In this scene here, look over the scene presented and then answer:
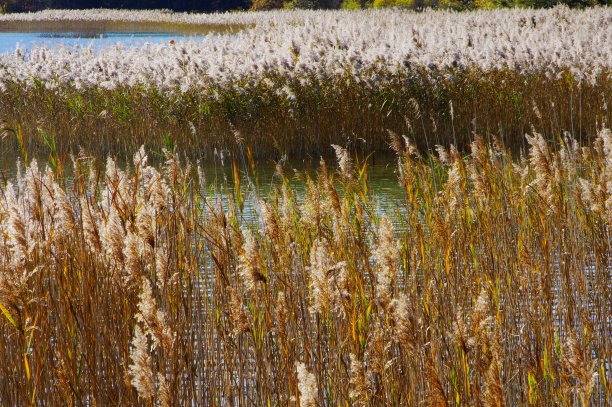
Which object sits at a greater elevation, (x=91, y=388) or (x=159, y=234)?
(x=159, y=234)

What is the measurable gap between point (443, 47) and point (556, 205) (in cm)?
632

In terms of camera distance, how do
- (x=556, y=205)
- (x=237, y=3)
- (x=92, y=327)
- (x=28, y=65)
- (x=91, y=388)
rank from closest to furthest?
1. (x=91, y=388)
2. (x=92, y=327)
3. (x=556, y=205)
4. (x=28, y=65)
5. (x=237, y=3)

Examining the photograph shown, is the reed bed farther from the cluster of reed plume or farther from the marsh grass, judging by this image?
the cluster of reed plume

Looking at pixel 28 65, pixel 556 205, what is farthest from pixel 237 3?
pixel 556 205

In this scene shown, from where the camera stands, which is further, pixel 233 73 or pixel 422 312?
pixel 233 73

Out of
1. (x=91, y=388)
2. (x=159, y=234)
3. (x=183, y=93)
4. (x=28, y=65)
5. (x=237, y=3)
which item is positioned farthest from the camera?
(x=237, y=3)

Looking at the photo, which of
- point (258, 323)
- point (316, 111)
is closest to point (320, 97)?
point (316, 111)

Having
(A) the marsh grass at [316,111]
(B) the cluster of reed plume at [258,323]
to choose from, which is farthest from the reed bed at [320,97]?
(B) the cluster of reed plume at [258,323]

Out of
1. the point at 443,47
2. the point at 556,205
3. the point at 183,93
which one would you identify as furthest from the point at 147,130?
the point at 556,205

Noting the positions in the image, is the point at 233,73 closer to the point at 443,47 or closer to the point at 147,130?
the point at 147,130

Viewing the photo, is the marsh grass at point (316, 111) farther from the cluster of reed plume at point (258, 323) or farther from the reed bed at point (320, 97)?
the cluster of reed plume at point (258, 323)

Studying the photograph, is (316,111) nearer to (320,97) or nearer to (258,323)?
(320,97)

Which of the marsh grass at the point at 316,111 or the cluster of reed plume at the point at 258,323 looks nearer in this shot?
the cluster of reed plume at the point at 258,323

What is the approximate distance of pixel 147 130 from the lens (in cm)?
947
